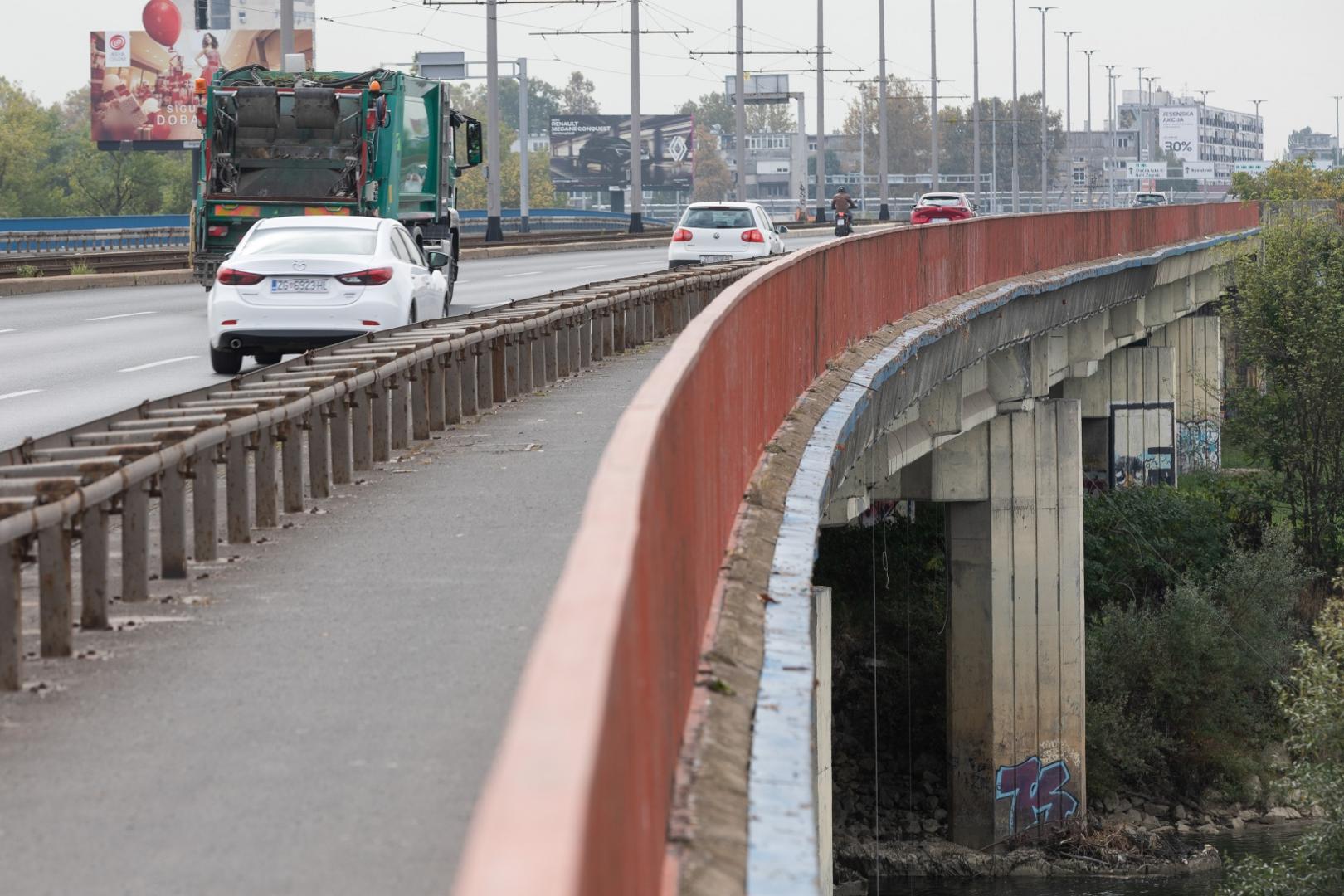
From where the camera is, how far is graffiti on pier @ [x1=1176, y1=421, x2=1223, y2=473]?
57.2m

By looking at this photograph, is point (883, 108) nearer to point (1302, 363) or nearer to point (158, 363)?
point (1302, 363)

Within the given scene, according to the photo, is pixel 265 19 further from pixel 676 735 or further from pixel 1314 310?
pixel 676 735

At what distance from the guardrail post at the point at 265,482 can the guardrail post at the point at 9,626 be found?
11.1ft

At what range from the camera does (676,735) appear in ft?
17.3

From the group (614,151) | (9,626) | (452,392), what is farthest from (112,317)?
(614,151)

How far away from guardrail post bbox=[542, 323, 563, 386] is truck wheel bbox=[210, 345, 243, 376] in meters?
2.94

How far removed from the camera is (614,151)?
171000 mm

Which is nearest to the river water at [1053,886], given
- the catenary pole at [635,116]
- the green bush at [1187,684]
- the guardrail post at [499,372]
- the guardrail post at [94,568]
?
the green bush at [1187,684]

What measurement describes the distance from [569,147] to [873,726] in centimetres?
13804

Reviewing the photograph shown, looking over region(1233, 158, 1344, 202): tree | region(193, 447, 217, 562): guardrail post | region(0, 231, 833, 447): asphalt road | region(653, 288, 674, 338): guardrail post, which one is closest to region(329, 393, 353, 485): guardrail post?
region(193, 447, 217, 562): guardrail post

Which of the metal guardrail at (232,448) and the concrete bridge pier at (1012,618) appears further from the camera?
the concrete bridge pier at (1012,618)

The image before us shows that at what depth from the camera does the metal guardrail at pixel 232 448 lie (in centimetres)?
749

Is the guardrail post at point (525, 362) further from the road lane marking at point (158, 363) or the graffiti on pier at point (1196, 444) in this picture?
the graffiti on pier at point (1196, 444)

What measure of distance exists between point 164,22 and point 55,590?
8425cm
